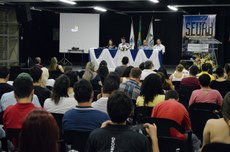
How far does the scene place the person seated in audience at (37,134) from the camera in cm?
185

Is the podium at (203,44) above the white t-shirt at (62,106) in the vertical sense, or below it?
above

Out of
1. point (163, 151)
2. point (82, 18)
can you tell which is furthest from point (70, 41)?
point (163, 151)

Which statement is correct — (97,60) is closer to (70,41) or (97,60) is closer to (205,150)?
(70,41)


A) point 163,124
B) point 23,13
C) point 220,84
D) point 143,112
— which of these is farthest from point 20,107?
point 23,13

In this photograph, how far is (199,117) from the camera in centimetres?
447

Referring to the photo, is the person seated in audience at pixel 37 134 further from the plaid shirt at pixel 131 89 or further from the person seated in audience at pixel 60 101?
the plaid shirt at pixel 131 89

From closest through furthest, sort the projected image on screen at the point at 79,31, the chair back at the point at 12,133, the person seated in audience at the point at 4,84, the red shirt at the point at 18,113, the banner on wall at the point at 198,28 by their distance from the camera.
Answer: the chair back at the point at 12,133 < the red shirt at the point at 18,113 < the person seated in audience at the point at 4,84 < the banner on wall at the point at 198,28 < the projected image on screen at the point at 79,31

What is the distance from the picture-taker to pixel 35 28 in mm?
21906

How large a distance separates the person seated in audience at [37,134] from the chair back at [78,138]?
4.14 feet

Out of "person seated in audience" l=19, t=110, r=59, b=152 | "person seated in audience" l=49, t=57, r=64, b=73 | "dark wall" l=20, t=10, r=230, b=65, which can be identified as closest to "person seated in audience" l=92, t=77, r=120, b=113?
"person seated in audience" l=19, t=110, r=59, b=152

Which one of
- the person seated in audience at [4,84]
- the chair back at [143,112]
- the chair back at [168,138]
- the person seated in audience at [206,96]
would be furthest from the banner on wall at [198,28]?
the chair back at [168,138]

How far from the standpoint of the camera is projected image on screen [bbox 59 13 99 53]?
18.6m

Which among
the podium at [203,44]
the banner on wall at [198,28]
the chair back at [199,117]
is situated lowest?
the chair back at [199,117]

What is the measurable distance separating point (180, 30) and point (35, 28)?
27.4 ft
